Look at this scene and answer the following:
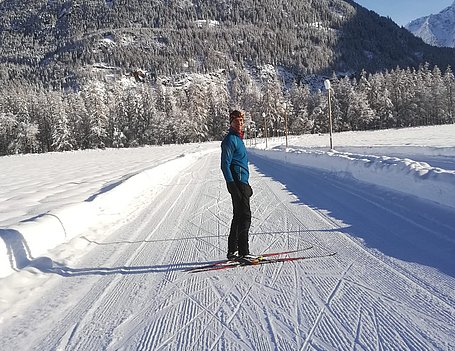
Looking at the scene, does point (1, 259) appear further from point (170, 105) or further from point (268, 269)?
point (170, 105)

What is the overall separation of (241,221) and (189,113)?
8180 centimetres

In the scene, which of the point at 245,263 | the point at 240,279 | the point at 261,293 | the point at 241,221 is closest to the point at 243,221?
the point at 241,221

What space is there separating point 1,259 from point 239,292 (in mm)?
3294

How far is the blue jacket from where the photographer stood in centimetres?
468

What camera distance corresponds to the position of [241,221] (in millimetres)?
4926

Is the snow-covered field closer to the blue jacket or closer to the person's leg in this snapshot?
the person's leg

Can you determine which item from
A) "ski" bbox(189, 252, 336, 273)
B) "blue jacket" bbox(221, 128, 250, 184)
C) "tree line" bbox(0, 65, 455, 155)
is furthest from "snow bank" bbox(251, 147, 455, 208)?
"tree line" bbox(0, 65, 455, 155)

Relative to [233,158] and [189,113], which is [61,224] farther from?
[189,113]

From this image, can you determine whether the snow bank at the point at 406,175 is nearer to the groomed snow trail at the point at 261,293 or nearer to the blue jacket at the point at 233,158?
the groomed snow trail at the point at 261,293

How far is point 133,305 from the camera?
375cm

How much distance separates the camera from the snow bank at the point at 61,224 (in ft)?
16.5

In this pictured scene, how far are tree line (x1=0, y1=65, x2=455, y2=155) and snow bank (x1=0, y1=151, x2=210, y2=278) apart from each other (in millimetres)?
64132

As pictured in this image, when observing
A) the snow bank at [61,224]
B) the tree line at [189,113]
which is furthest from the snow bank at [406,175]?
the tree line at [189,113]

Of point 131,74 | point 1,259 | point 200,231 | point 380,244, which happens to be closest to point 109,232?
point 200,231
